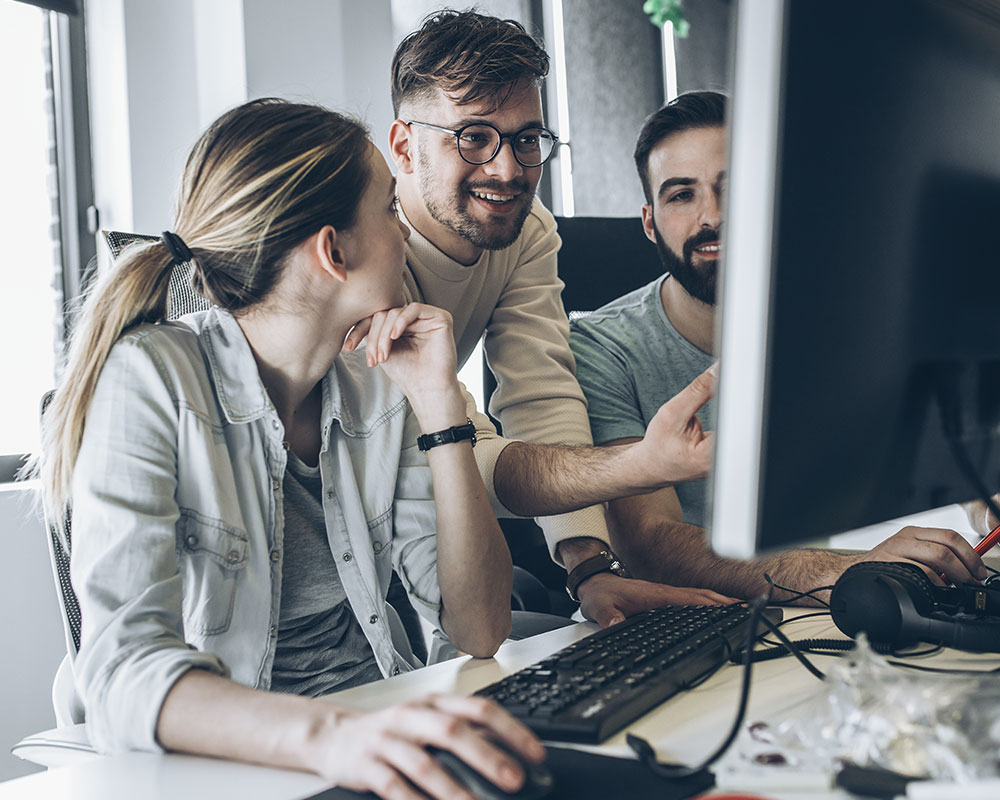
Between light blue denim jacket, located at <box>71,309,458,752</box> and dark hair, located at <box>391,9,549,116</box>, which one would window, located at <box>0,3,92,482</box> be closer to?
dark hair, located at <box>391,9,549,116</box>

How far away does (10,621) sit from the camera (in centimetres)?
214

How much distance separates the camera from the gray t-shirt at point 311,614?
1.09 m

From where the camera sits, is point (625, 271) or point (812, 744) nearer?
point (812, 744)

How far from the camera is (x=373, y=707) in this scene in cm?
79

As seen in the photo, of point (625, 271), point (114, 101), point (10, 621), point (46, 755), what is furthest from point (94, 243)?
point (46, 755)

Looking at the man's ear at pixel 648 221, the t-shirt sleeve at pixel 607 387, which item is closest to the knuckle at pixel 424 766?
the t-shirt sleeve at pixel 607 387

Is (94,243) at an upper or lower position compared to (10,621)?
upper

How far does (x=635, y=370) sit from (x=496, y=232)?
13.3 inches

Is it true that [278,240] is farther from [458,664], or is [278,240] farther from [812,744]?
[812,744]

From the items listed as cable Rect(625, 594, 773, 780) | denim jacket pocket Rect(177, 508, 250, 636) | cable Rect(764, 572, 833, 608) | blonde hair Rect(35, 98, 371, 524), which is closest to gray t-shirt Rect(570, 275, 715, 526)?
cable Rect(764, 572, 833, 608)

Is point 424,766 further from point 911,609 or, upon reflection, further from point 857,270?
point 911,609

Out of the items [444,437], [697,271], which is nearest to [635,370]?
[697,271]

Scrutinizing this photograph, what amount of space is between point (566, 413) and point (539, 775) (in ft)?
3.30

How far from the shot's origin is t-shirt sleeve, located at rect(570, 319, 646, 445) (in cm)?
158
